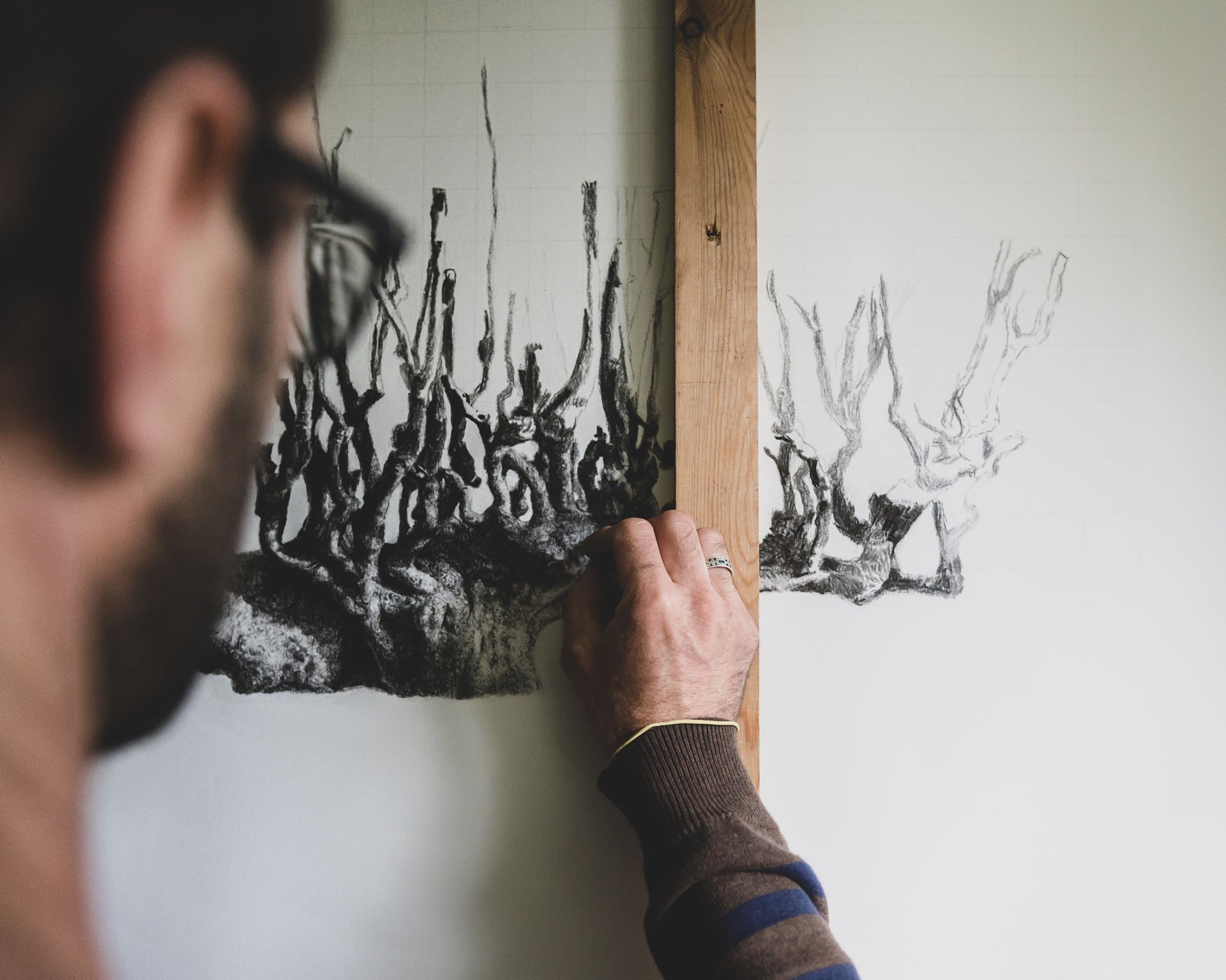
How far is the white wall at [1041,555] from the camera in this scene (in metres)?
0.80

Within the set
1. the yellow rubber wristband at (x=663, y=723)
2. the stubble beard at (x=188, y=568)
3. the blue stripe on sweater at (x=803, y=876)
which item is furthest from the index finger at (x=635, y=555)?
the stubble beard at (x=188, y=568)

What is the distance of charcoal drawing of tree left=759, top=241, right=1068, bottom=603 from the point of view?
82 cm

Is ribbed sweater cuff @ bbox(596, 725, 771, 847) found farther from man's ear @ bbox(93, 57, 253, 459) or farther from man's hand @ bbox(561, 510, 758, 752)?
man's ear @ bbox(93, 57, 253, 459)

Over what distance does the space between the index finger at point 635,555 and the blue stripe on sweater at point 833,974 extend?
0.36m

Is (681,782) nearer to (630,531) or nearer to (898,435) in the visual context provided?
(630,531)

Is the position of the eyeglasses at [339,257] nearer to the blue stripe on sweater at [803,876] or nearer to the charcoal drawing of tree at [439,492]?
the charcoal drawing of tree at [439,492]

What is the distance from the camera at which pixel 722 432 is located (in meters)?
0.79

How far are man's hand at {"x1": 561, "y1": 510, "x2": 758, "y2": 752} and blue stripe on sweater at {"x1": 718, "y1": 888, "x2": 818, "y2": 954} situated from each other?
0.17 metres

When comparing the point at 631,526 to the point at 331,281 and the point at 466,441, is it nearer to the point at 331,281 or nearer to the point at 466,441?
the point at 466,441

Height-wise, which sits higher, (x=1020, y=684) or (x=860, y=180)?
(x=860, y=180)

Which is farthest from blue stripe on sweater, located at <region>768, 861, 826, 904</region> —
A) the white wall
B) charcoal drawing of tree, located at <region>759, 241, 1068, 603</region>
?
charcoal drawing of tree, located at <region>759, 241, 1068, 603</region>

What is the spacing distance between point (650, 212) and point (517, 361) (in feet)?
0.76

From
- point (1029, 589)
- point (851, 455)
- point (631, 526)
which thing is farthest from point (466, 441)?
point (1029, 589)

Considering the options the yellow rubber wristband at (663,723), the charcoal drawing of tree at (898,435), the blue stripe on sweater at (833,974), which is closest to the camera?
the blue stripe on sweater at (833,974)
